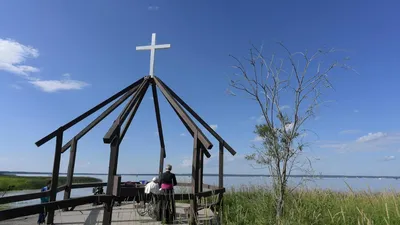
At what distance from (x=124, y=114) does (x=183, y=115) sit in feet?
4.94

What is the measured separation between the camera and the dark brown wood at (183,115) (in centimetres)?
686

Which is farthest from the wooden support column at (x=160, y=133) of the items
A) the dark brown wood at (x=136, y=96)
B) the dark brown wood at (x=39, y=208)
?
the dark brown wood at (x=39, y=208)

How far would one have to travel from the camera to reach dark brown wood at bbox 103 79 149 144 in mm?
5766

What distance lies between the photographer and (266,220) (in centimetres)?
539

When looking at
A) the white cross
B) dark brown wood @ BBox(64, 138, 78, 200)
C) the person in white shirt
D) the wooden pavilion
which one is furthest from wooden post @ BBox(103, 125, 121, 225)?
the white cross

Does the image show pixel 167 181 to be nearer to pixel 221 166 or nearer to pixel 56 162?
pixel 221 166

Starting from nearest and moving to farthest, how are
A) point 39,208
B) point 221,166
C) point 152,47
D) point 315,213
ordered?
point 39,208 → point 315,213 → point 221,166 → point 152,47

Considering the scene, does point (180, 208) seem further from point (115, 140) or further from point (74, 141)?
point (115, 140)

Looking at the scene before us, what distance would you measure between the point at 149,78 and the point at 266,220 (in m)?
5.56

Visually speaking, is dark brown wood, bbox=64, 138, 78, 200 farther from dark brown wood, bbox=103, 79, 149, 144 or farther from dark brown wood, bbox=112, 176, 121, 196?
dark brown wood, bbox=112, 176, 121, 196

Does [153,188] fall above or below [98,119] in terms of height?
below

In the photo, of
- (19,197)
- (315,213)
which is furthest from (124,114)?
(315,213)

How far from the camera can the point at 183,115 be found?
7.93m

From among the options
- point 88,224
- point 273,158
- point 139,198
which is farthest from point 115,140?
point 273,158
